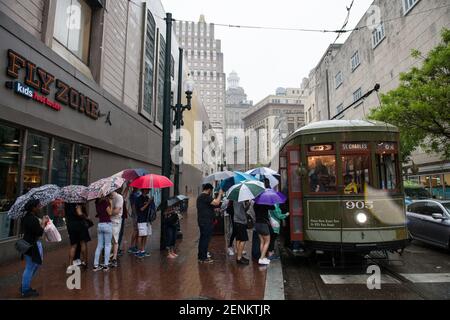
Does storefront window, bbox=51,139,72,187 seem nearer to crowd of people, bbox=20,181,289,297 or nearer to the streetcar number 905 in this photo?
crowd of people, bbox=20,181,289,297

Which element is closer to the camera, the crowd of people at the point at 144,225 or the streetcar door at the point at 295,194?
the crowd of people at the point at 144,225

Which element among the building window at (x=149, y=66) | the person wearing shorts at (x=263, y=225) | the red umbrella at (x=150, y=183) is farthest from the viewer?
the building window at (x=149, y=66)

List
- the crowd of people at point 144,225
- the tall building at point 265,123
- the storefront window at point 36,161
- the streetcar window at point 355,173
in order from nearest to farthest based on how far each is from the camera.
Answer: the crowd of people at point 144,225 < the streetcar window at point 355,173 < the storefront window at point 36,161 < the tall building at point 265,123

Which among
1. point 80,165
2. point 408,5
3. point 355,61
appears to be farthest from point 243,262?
point 355,61

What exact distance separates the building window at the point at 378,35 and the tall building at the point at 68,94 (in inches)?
744

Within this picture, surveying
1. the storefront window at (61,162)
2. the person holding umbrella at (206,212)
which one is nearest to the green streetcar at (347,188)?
the person holding umbrella at (206,212)

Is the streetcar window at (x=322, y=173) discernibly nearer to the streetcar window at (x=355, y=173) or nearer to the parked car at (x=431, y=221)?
the streetcar window at (x=355, y=173)

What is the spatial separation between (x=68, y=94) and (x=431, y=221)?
435 inches

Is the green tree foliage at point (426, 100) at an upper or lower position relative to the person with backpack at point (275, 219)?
upper

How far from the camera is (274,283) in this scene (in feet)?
18.9

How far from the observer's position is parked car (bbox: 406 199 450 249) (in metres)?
8.16

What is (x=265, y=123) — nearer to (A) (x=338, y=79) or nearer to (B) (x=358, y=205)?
(A) (x=338, y=79)

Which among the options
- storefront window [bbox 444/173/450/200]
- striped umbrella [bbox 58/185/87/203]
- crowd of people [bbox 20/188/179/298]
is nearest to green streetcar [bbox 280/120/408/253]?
crowd of people [bbox 20/188/179/298]

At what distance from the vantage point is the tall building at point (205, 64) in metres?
120
